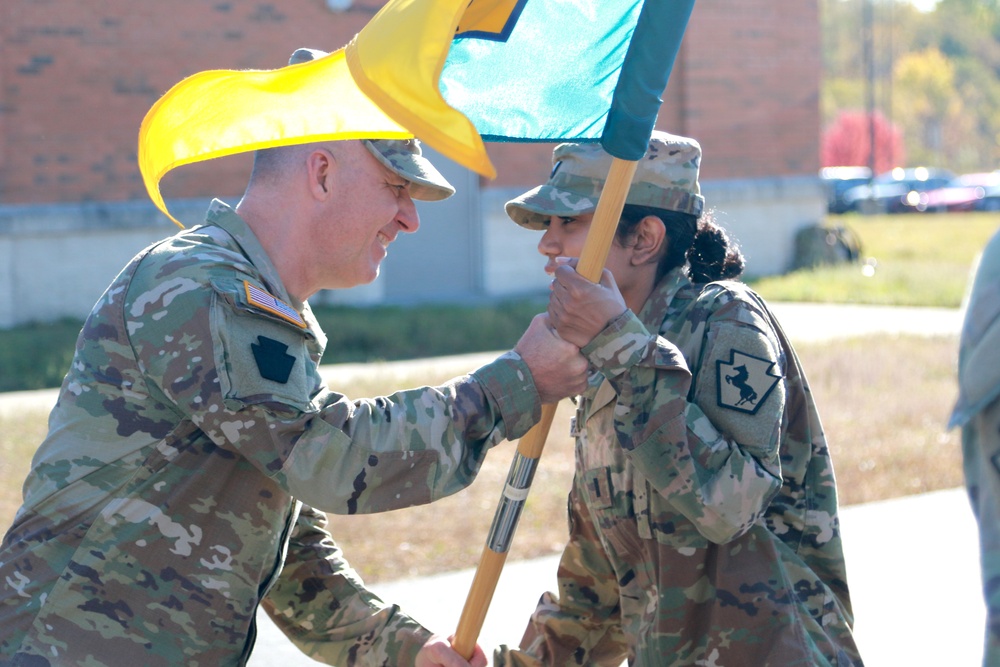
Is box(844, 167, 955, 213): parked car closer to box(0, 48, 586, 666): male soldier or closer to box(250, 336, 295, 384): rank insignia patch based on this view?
box(0, 48, 586, 666): male soldier

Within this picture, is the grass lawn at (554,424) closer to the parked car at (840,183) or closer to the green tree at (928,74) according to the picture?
the parked car at (840,183)

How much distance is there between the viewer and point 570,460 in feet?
25.4

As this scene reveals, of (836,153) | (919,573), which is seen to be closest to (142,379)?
(919,573)

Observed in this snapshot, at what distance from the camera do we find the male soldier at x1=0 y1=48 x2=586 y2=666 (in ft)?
7.88

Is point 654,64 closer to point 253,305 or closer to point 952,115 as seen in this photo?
point 253,305

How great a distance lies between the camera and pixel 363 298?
663 inches

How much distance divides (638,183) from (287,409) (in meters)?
1.17

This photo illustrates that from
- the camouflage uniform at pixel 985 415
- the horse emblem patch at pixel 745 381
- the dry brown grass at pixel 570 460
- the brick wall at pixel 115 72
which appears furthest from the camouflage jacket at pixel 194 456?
the brick wall at pixel 115 72

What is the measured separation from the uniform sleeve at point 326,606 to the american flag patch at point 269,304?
93 centimetres

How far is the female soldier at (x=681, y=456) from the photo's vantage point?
270 cm

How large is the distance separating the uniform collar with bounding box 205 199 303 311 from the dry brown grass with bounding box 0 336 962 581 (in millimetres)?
3288

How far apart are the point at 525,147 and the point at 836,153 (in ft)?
169

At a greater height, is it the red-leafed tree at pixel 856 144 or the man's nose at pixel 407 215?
the red-leafed tree at pixel 856 144

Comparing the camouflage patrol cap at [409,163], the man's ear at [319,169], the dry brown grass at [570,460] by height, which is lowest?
the man's ear at [319,169]
